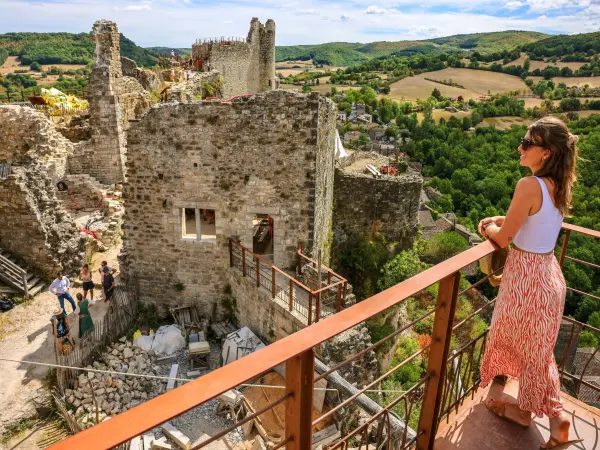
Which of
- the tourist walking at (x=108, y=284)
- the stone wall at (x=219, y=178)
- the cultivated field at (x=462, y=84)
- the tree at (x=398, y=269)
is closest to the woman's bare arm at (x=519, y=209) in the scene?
the stone wall at (x=219, y=178)

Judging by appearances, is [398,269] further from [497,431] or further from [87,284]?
[497,431]

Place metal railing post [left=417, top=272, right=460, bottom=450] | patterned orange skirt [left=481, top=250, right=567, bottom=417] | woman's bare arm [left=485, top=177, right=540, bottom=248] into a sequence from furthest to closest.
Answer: patterned orange skirt [left=481, top=250, right=567, bottom=417] → woman's bare arm [left=485, top=177, right=540, bottom=248] → metal railing post [left=417, top=272, right=460, bottom=450]

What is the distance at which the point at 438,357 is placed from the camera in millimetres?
2686

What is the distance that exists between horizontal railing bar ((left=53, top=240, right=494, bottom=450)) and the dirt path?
8.49m

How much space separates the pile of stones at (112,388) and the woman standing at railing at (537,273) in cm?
748

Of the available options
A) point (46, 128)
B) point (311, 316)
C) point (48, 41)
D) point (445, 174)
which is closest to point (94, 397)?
point (311, 316)

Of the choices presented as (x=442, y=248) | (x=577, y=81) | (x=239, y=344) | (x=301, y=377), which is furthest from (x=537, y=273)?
(x=577, y=81)

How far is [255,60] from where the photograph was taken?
27391mm

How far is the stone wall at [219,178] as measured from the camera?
9.29 m

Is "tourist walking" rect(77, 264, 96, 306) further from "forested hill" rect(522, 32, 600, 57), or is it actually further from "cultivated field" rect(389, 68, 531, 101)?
"forested hill" rect(522, 32, 600, 57)

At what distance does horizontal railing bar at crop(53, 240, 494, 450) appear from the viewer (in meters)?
1.23

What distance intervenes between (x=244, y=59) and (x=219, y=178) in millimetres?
18754

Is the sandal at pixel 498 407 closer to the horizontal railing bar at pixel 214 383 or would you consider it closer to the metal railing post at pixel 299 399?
the horizontal railing bar at pixel 214 383

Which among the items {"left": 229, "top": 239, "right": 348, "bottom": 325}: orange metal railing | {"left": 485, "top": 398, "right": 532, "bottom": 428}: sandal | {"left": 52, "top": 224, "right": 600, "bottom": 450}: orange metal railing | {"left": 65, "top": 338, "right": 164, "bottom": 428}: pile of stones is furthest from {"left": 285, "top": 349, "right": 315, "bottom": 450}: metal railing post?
{"left": 65, "top": 338, "right": 164, "bottom": 428}: pile of stones
